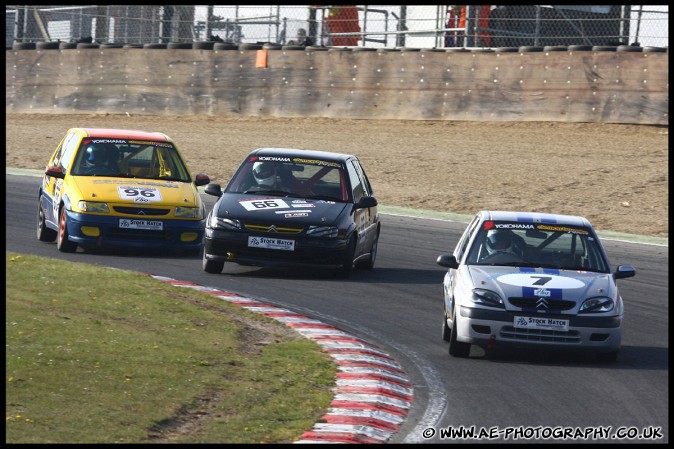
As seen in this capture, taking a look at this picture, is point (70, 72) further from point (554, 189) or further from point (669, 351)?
point (669, 351)

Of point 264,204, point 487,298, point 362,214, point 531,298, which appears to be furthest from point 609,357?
point 264,204

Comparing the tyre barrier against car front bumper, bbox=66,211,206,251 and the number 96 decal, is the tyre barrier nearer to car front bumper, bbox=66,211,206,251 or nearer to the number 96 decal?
car front bumper, bbox=66,211,206,251

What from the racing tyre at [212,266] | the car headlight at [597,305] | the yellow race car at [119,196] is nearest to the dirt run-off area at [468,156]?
the yellow race car at [119,196]

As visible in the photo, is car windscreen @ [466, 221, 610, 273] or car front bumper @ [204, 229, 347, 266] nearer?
car windscreen @ [466, 221, 610, 273]

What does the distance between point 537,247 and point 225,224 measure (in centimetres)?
442

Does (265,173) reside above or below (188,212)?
above

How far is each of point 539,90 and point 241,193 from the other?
13272 mm

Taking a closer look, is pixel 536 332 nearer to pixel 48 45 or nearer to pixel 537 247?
pixel 537 247

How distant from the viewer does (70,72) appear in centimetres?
3312

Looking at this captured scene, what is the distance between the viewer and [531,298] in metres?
10.9

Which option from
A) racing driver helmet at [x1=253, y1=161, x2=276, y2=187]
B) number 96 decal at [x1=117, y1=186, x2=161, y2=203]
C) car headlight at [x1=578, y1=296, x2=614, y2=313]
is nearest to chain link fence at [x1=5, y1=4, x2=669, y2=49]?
racing driver helmet at [x1=253, y1=161, x2=276, y2=187]

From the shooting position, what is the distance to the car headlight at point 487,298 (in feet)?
36.0

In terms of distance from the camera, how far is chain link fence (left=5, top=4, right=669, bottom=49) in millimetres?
29109

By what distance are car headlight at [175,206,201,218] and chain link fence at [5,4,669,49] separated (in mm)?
13016
